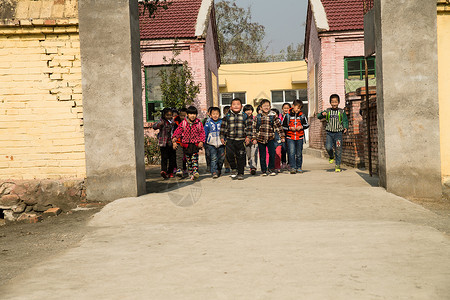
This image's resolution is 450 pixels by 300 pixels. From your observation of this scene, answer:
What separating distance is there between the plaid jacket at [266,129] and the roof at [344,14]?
8612 mm

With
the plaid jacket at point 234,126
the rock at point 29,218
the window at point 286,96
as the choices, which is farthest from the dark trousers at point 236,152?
the window at point 286,96

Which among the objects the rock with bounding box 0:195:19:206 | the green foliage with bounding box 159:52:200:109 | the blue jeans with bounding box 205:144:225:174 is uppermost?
the green foliage with bounding box 159:52:200:109

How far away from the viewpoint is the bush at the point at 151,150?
1427cm

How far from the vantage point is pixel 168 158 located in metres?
10.6

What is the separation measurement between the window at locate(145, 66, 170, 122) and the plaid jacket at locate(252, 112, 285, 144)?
26.8ft

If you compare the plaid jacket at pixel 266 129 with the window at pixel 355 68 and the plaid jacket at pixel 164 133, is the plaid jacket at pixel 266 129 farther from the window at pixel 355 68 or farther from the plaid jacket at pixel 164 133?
the window at pixel 355 68

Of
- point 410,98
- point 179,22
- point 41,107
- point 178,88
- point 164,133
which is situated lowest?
point 164,133

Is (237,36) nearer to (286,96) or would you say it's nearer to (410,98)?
(286,96)

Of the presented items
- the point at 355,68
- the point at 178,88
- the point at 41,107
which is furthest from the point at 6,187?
the point at 355,68

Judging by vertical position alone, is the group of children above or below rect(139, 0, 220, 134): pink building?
below

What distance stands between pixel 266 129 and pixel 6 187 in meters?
5.12

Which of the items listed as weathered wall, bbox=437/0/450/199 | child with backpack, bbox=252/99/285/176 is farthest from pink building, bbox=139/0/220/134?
weathered wall, bbox=437/0/450/199

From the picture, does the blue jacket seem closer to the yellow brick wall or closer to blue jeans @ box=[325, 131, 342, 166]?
blue jeans @ box=[325, 131, 342, 166]

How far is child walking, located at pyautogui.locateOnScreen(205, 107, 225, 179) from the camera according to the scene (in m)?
10.3
